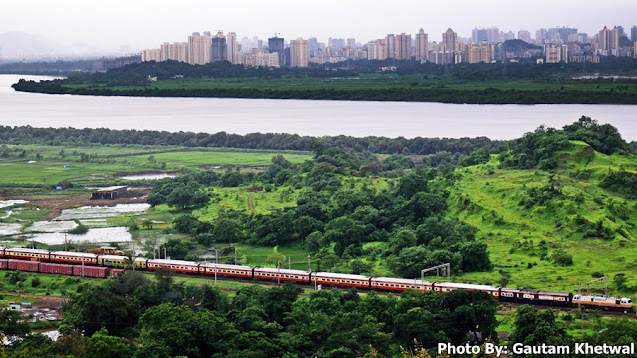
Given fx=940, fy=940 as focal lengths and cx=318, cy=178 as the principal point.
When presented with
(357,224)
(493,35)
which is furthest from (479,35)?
(357,224)

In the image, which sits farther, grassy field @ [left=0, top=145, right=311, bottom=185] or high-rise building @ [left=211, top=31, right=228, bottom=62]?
high-rise building @ [left=211, top=31, right=228, bottom=62]

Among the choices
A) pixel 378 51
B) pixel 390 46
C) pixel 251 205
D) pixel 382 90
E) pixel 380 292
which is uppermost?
pixel 390 46

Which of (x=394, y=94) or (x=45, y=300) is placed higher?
(x=394, y=94)

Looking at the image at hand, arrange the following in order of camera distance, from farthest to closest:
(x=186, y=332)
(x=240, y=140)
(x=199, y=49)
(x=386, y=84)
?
(x=199, y=49)
(x=386, y=84)
(x=240, y=140)
(x=186, y=332)

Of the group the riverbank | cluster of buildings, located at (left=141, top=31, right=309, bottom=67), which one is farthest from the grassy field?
cluster of buildings, located at (left=141, top=31, right=309, bottom=67)

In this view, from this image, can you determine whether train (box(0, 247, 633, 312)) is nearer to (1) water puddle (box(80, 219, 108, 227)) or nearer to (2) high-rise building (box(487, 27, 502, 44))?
(1) water puddle (box(80, 219, 108, 227))

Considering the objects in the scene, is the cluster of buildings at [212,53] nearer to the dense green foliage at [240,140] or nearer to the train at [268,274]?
→ the dense green foliage at [240,140]

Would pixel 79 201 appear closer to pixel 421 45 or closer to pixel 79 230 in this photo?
pixel 79 230
